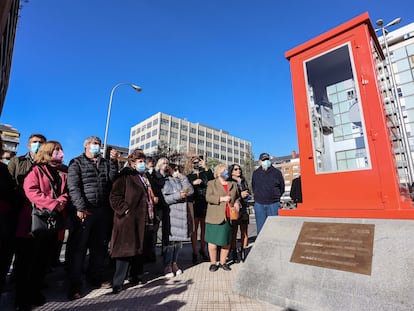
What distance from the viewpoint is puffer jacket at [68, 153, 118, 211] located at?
111 inches

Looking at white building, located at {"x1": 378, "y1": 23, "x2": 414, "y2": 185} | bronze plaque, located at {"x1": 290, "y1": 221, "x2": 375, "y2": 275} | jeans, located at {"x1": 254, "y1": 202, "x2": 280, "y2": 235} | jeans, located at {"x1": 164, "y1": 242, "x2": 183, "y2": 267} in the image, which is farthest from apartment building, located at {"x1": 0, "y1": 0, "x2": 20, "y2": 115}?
white building, located at {"x1": 378, "y1": 23, "x2": 414, "y2": 185}

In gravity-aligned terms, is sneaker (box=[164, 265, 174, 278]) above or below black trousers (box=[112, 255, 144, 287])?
below

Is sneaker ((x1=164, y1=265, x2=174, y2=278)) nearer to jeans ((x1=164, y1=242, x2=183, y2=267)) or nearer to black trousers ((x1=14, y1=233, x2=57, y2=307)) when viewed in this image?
jeans ((x1=164, y1=242, x2=183, y2=267))

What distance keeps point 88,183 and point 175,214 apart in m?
1.45

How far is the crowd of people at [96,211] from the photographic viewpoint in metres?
2.45

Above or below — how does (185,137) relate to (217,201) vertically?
above

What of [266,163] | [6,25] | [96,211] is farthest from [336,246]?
[6,25]

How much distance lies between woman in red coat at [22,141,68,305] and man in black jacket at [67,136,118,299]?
0.19 m

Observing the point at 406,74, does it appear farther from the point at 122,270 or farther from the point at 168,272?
the point at 122,270

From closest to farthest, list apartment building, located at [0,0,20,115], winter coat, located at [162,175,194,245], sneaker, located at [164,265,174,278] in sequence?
1. sneaker, located at [164,265,174,278]
2. winter coat, located at [162,175,194,245]
3. apartment building, located at [0,0,20,115]

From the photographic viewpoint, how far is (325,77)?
379 centimetres

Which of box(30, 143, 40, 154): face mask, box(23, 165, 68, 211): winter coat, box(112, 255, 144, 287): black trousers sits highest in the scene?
box(30, 143, 40, 154): face mask

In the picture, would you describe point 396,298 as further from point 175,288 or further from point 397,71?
point 397,71

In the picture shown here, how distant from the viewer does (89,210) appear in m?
2.96
